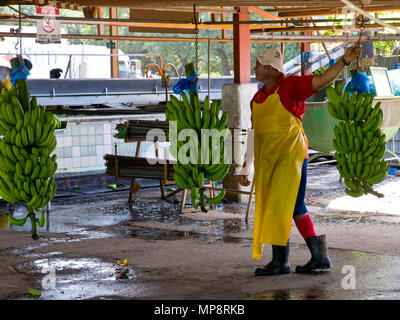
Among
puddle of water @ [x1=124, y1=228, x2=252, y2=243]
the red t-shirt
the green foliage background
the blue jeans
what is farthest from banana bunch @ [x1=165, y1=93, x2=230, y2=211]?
the green foliage background

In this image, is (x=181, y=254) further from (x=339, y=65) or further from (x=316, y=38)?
(x=316, y=38)

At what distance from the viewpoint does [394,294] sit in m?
4.73

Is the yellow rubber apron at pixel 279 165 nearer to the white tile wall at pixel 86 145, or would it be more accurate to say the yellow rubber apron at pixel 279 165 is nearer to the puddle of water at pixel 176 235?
the puddle of water at pixel 176 235

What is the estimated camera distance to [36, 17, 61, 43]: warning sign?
6543mm

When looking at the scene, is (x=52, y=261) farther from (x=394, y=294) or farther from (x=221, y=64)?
(x=221, y=64)

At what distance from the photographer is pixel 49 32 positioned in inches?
265

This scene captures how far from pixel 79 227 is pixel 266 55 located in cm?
365

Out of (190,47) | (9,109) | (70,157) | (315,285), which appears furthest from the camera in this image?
(190,47)

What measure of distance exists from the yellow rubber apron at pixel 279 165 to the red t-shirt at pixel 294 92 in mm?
39

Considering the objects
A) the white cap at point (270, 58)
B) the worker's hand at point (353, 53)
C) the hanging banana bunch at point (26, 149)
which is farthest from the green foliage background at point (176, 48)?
the hanging banana bunch at point (26, 149)

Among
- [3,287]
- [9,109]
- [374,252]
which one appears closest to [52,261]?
[3,287]

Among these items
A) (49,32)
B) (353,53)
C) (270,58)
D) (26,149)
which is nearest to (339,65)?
(353,53)

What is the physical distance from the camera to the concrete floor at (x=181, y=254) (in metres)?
4.97

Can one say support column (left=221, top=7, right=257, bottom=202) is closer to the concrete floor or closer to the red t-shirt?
the concrete floor
